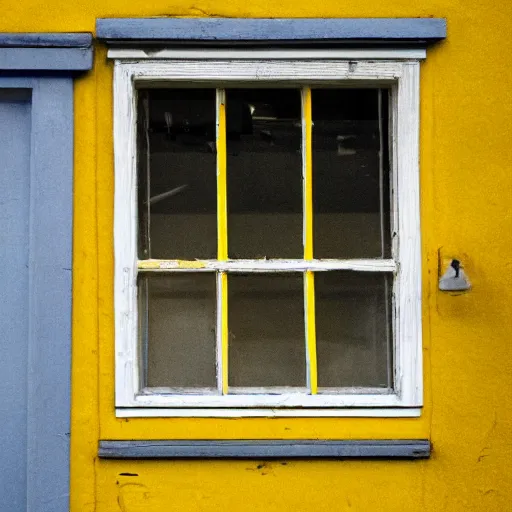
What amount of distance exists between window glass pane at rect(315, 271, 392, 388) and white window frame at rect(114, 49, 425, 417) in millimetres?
93

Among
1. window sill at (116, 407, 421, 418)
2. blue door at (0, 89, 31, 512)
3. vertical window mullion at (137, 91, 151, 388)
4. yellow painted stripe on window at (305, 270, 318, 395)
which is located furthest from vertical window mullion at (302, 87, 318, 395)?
blue door at (0, 89, 31, 512)

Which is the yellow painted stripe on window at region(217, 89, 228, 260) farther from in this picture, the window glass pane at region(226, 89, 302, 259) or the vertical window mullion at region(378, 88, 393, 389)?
the vertical window mullion at region(378, 88, 393, 389)

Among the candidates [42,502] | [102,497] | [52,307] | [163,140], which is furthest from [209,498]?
[163,140]

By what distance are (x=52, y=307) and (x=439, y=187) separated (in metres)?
1.62

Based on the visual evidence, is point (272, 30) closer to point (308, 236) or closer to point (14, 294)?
point (308, 236)

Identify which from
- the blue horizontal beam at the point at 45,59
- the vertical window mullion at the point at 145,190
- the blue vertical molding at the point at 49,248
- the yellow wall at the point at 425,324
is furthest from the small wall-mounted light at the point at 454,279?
the blue horizontal beam at the point at 45,59

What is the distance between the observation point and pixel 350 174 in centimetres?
324

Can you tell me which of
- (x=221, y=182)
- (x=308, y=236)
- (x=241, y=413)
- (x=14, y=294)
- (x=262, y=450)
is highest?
(x=221, y=182)

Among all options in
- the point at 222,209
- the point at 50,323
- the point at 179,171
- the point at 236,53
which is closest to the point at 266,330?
the point at 222,209

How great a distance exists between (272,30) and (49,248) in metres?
1.24

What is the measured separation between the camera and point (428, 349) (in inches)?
122

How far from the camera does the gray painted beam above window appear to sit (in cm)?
307

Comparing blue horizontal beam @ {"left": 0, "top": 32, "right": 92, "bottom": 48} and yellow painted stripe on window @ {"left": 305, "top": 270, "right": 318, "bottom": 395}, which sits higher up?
blue horizontal beam @ {"left": 0, "top": 32, "right": 92, "bottom": 48}

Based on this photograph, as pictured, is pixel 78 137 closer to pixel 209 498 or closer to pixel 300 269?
pixel 300 269
